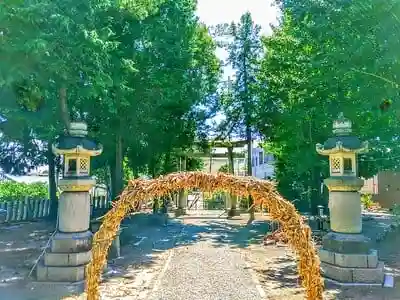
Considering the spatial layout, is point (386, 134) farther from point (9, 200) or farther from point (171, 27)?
point (9, 200)

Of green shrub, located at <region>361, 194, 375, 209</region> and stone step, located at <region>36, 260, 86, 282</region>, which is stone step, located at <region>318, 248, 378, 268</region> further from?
green shrub, located at <region>361, 194, 375, 209</region>

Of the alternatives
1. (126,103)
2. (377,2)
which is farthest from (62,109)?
(377,2)

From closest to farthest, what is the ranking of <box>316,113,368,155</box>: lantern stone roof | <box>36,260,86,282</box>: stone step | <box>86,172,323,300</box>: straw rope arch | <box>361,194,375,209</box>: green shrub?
<box>86,172,323,300</box>: straw rope arch
<box>36,260,86,282</box>: stone step
<box>316,113,368,155</box>: lantern stone roof
<box>361,194,375,209</box>: green shrub

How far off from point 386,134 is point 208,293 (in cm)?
848

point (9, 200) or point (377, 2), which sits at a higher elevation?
point (377, 2)

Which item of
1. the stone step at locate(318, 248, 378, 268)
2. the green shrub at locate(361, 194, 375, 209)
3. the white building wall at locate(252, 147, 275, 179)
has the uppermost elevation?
the white building wall at locate(252, 147, 275, 179)

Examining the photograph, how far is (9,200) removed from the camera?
1900cm

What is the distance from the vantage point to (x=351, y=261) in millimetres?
8492

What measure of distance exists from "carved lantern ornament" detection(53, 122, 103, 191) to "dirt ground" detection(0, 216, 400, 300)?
80.7 inches

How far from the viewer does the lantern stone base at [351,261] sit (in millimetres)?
8336

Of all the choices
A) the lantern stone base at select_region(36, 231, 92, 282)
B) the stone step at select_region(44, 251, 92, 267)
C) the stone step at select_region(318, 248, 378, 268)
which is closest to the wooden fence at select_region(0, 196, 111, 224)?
the lantern stone base at select_region(36, 231, 92, 282)

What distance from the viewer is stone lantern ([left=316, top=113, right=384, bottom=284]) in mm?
8508

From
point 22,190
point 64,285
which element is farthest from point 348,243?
point 22,190

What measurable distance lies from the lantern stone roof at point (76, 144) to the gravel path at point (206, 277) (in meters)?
3.17
